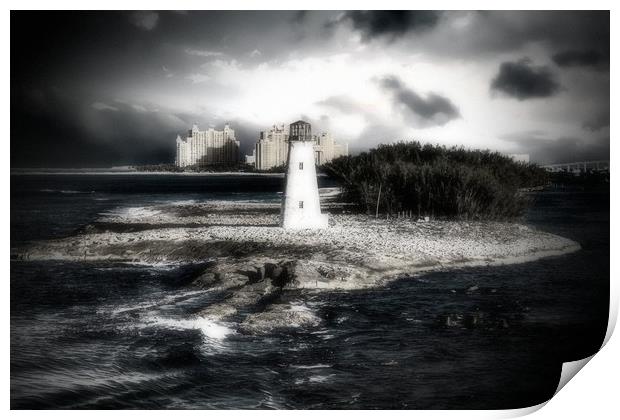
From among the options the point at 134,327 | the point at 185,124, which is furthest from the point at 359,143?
the point at 134,327

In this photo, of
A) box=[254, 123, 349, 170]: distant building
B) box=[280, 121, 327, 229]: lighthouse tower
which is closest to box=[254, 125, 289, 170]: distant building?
box=[254, 123, 349, 170]: distant building

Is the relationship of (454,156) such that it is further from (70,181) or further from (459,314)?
(70,181)

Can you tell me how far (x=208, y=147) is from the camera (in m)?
7.31

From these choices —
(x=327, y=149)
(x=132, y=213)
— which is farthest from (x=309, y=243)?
(x=132, y=213)

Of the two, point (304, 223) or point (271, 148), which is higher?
point (271, 148)

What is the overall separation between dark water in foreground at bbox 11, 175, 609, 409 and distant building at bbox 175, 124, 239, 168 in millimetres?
383

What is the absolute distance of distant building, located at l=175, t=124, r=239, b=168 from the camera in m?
7.20

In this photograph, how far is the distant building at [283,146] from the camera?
7.56 meters

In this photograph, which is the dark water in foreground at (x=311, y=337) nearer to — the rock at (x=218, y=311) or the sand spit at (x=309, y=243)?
the rock at (x=218, y=311)

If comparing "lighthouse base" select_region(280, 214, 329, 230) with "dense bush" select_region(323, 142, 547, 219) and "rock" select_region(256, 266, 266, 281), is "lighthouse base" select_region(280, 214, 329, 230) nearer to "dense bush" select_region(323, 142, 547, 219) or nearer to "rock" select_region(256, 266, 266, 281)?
"dense bush" select_region(323, 142, 547, 219)

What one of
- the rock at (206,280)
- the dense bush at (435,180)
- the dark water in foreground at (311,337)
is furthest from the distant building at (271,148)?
the rock at (206,280)

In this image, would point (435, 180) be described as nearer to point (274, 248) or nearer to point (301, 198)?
point (301, 198)

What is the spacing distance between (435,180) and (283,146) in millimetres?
2737

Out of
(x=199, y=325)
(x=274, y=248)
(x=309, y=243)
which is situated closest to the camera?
(x=199, y=325)
